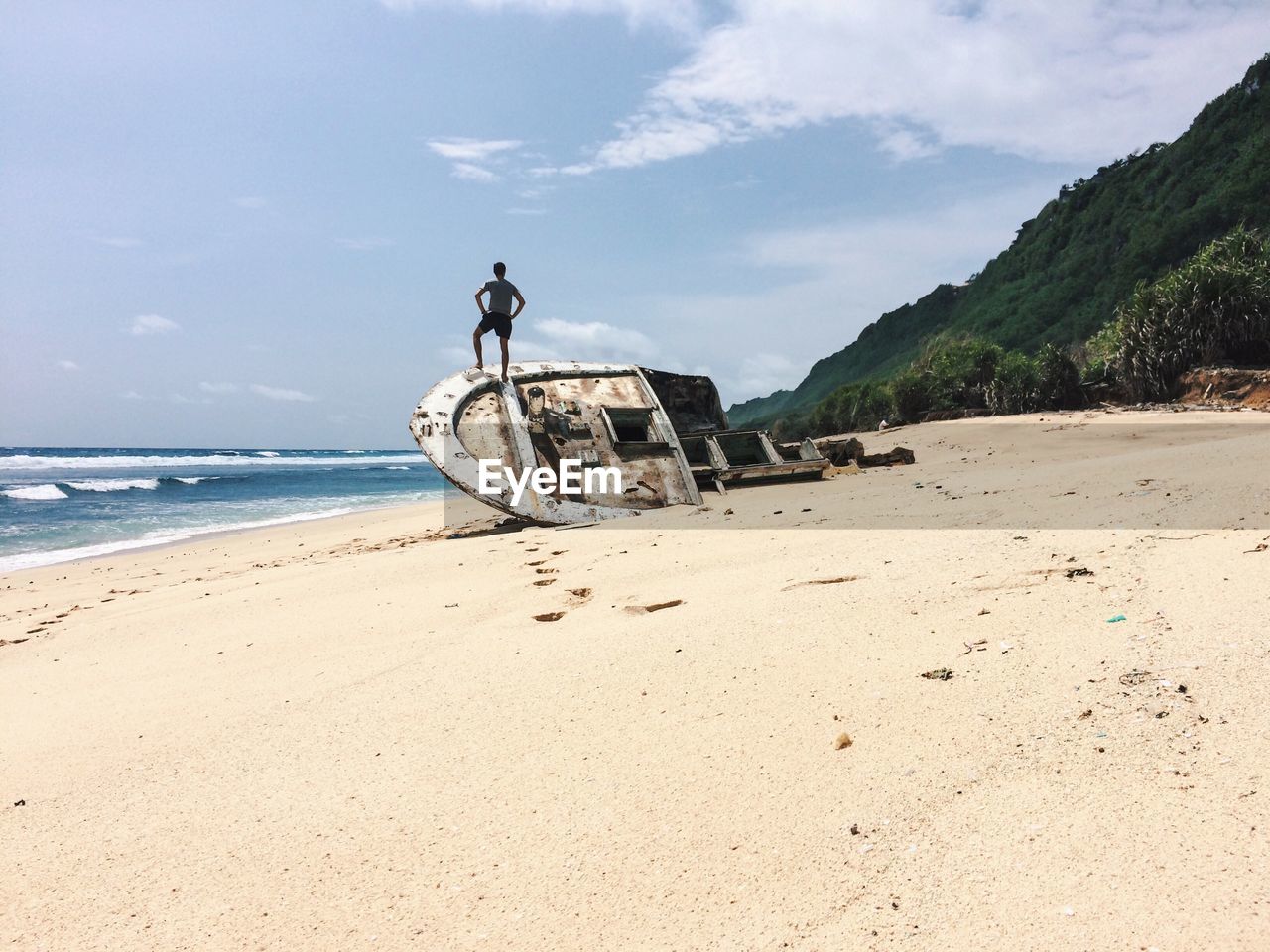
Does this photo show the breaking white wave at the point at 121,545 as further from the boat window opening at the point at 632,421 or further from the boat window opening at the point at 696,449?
the boat window opening at the point at 696,449

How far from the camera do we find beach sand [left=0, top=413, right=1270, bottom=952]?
49.6 inches

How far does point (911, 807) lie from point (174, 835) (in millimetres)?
1532

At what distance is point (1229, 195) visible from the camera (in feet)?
90.4

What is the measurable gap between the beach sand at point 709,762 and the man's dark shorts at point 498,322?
5224 mm

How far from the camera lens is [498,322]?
837 centimetres

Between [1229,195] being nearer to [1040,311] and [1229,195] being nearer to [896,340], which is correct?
[1040,311]

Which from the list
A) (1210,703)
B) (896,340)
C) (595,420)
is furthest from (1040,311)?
(1210,703)

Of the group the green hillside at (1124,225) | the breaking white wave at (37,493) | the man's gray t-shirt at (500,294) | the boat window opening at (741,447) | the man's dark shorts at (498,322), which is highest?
the green hillside at (1124,225)

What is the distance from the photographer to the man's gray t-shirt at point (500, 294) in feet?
27.2

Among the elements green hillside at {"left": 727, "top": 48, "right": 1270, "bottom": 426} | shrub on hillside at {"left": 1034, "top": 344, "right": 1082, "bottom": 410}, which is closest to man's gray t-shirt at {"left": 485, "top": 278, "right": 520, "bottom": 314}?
shrub on hillside at {"left": 1034, "top": 344, "right": 1082, "bottom": 410}

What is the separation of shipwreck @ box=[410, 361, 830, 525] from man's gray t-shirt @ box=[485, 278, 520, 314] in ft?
2.30

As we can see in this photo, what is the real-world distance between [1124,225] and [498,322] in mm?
34821

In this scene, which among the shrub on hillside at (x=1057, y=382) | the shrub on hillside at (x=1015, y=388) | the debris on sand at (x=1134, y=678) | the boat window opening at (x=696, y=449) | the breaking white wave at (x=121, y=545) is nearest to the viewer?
the debris on sand at (x=1134, y=678)

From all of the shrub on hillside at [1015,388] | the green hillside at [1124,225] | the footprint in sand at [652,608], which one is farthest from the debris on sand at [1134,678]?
the green hillside at [1124,225]
